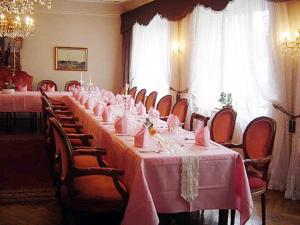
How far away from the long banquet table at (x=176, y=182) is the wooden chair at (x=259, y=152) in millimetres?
301

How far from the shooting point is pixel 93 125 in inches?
182

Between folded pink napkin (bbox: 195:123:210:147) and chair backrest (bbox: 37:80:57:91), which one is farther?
chair backrest (bbox: 37:80:57:91)

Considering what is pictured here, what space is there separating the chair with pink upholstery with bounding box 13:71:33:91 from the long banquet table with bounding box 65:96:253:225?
20.8 ft

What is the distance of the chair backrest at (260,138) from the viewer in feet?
11.4

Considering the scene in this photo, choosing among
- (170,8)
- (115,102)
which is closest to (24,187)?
(115,102)

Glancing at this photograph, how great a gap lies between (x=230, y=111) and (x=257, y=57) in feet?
4.15

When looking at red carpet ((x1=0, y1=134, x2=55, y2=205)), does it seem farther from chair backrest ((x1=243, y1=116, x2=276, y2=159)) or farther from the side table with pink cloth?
chair backrest ((x1=243, y1=116, x2=276, y2=159))

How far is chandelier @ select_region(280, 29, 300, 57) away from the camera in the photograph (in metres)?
4.50

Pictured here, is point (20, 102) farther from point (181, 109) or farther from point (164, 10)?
point (181, 109)

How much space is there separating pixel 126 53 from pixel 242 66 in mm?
4923

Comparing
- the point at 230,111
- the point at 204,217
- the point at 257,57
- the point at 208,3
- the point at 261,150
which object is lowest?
the point at 204,217

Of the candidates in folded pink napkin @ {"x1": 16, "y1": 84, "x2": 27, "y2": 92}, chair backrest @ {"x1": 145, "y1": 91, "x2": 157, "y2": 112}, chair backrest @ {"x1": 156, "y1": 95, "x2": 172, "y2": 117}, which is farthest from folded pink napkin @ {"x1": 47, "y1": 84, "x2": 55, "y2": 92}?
chair backrest @ {"x1": 156, "y1": 95, "x2": 172, "y2": 117}

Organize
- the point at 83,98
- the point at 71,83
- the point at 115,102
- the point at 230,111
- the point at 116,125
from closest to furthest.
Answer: the point at 116,125
the point at 230,111
the point at 115,102
the point at 83,98
the point at 71,83

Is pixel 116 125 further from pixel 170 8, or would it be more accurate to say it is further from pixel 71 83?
pixel 71 83
